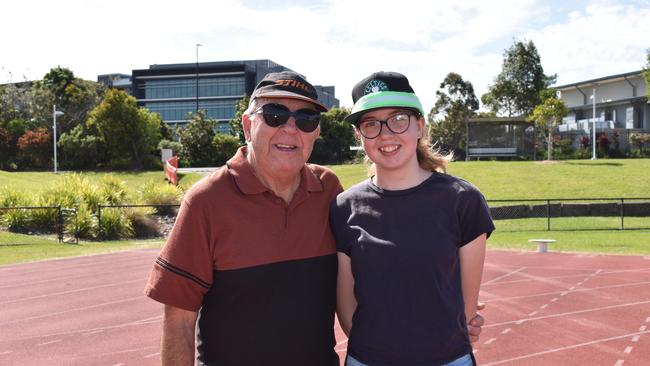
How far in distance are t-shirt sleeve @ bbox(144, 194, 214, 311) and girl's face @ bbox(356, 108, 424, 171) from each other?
93cm

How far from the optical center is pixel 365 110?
2875 millimetres

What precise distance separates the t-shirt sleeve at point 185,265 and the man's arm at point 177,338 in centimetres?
8

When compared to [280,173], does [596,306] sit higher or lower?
lower

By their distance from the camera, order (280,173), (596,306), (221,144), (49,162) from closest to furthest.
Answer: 1. (280,173)
2. (596,306)
3. (49,162)
4. (221,144)

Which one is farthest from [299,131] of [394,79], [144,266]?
[144,266]

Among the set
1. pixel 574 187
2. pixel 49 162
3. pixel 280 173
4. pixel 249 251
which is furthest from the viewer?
pixel 49 162

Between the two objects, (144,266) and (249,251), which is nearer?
(249,251)

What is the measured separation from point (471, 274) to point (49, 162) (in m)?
50.2

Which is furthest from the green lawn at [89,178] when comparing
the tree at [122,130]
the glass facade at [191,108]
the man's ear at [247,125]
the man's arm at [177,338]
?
the glass facade at [191,108]

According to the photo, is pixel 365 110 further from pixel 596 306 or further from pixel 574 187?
pixel 574 187

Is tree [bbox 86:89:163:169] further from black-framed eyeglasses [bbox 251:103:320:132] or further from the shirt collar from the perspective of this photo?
black-framed eyeglasses [bbox 251:103:320:132]

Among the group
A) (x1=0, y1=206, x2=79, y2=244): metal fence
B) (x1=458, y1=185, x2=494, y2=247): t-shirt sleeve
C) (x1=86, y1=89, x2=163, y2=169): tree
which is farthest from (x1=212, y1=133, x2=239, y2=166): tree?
(x1=458, y1=185, x2=494, y2=247): t-shirt sleeve

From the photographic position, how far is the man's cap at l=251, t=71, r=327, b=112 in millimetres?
2874

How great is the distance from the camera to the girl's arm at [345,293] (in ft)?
9.53
